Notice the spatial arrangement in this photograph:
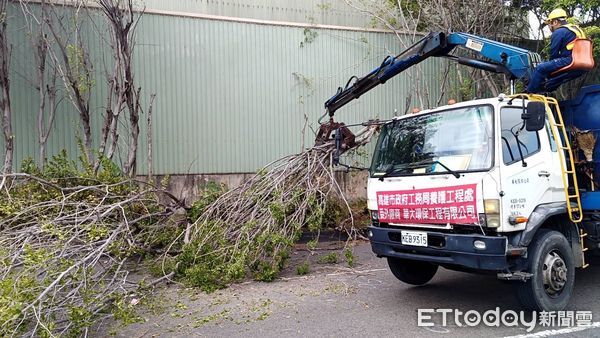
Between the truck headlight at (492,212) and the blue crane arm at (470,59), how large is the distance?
198 centimetres

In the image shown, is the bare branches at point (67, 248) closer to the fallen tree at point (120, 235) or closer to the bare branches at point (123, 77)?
the fallen tree at point (120, 235)

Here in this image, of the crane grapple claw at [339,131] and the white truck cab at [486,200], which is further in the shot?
the crane grapple claw at [339,131]

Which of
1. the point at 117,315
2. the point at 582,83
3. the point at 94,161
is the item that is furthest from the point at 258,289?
the point at 582,83

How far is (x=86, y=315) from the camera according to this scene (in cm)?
455

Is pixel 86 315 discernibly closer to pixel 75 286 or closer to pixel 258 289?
pixel 75 286

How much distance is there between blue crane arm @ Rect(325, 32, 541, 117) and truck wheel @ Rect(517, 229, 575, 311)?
6.65 feet

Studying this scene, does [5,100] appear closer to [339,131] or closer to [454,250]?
[339,131]

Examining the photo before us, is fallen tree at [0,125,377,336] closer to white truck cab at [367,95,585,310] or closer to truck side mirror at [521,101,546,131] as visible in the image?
white truck cab at [367,95,585,310]

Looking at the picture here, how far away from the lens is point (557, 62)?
18.1ft

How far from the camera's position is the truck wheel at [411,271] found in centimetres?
625

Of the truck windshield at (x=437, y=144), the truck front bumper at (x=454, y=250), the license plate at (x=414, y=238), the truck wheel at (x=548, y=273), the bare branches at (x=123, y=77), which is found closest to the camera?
the truck front bumper at (x=454, y=250)

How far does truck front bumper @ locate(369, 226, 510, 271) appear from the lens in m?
4.55

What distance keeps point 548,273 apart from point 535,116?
160cm

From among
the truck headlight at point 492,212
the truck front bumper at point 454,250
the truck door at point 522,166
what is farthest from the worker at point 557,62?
the truck front bumper at point 454,250
